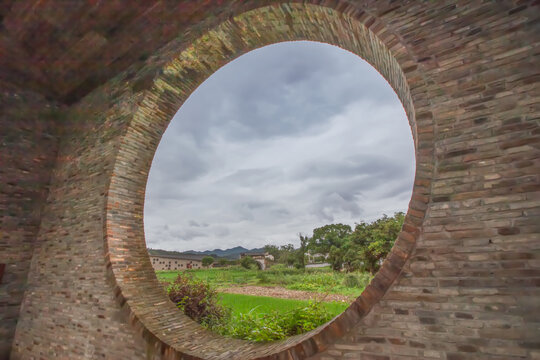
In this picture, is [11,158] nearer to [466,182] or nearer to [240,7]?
[240,7]

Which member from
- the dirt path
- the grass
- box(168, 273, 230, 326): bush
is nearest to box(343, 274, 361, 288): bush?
the dirt path

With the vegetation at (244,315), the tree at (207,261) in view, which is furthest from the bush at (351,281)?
the tree at (207,261)

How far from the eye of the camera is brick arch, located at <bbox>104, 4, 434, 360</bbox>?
5.99 ft

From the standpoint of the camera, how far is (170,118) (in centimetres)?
420

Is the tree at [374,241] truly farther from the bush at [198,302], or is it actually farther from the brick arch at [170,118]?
the brick arch at [170,118]

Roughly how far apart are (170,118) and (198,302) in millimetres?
3169

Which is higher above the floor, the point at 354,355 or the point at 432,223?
the point at 432,223

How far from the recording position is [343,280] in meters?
8.51

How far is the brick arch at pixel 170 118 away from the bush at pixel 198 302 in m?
1.29

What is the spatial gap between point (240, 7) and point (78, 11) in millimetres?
2329

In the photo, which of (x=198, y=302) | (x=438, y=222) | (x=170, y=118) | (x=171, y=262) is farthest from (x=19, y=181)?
(x=171, y=262)

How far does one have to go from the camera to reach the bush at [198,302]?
459cm

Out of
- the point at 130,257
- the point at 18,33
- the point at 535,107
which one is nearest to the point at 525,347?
the point at 535,107

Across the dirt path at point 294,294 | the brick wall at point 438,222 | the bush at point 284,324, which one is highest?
the brick wall at point 438,222
